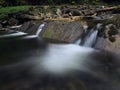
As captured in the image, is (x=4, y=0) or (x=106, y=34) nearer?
(x=106, y=34)

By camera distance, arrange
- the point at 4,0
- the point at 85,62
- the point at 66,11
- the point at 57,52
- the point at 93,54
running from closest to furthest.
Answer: the point at 85,62, the point at 93,54, the point at 57,52, the point at 66,11, the point at 4,0

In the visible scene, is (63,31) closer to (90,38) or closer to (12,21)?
(90,38)

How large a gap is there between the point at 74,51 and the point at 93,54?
1.24 meters

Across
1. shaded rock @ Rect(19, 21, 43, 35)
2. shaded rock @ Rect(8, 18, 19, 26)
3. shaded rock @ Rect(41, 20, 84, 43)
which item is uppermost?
shaded rock @ Rect(41, 20, 84, 43)

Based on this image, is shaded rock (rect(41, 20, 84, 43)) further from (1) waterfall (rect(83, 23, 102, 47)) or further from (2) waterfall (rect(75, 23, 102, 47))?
(1) waterfall (rect(83, 23, 102, 47))

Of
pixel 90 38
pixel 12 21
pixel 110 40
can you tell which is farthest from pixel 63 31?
pixel 12 21

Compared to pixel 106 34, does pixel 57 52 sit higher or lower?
lower

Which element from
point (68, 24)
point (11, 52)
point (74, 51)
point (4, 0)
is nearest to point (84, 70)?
point (74, 51)

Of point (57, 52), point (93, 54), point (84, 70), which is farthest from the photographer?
point (57, 52)

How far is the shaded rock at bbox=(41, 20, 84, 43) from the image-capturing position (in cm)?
1342

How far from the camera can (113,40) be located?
11367 mm

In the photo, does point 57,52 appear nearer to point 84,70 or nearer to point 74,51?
point 74,51

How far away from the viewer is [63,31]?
14227 millimetres

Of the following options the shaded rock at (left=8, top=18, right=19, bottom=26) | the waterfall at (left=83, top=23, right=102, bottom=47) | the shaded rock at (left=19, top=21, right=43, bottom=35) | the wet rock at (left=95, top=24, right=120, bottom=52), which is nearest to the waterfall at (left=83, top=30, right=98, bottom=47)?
the waterfall at (left=83, top=23, right=102, bottom=47)
